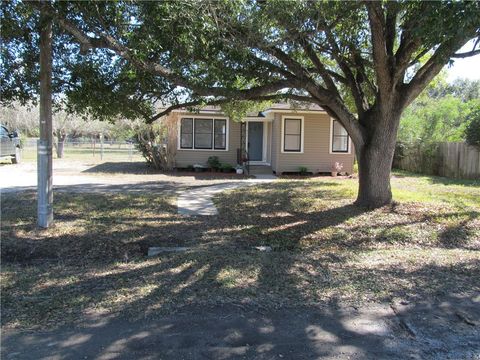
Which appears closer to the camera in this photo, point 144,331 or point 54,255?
point 144,331

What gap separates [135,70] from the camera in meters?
7.61

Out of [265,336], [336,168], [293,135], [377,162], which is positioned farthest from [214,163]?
[265,336]

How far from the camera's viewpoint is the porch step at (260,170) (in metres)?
19.7

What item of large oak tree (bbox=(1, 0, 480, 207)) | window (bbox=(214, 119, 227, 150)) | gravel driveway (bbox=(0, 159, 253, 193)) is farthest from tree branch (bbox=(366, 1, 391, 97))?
window (bbox=(214, 119, 227, 150))

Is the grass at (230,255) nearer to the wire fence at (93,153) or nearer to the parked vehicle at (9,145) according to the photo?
the parked vehicle at (9,145)

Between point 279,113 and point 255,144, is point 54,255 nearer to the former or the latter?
point 279,113

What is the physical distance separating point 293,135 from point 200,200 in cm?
902

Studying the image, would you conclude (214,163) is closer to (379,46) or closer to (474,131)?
(474,131)

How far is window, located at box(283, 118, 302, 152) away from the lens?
767 inches

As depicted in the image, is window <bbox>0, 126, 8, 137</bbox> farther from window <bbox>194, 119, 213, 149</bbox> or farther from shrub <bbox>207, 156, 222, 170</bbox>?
shrub <bbox>207, 156, 222, 170</bbox>

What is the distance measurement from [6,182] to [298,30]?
12.0 metres

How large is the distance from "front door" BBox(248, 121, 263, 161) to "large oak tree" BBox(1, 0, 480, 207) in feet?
37.2

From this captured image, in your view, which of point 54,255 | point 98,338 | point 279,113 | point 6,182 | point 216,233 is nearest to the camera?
point 98,338

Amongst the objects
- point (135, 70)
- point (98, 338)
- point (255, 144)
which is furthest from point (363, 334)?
point (255, 144)
